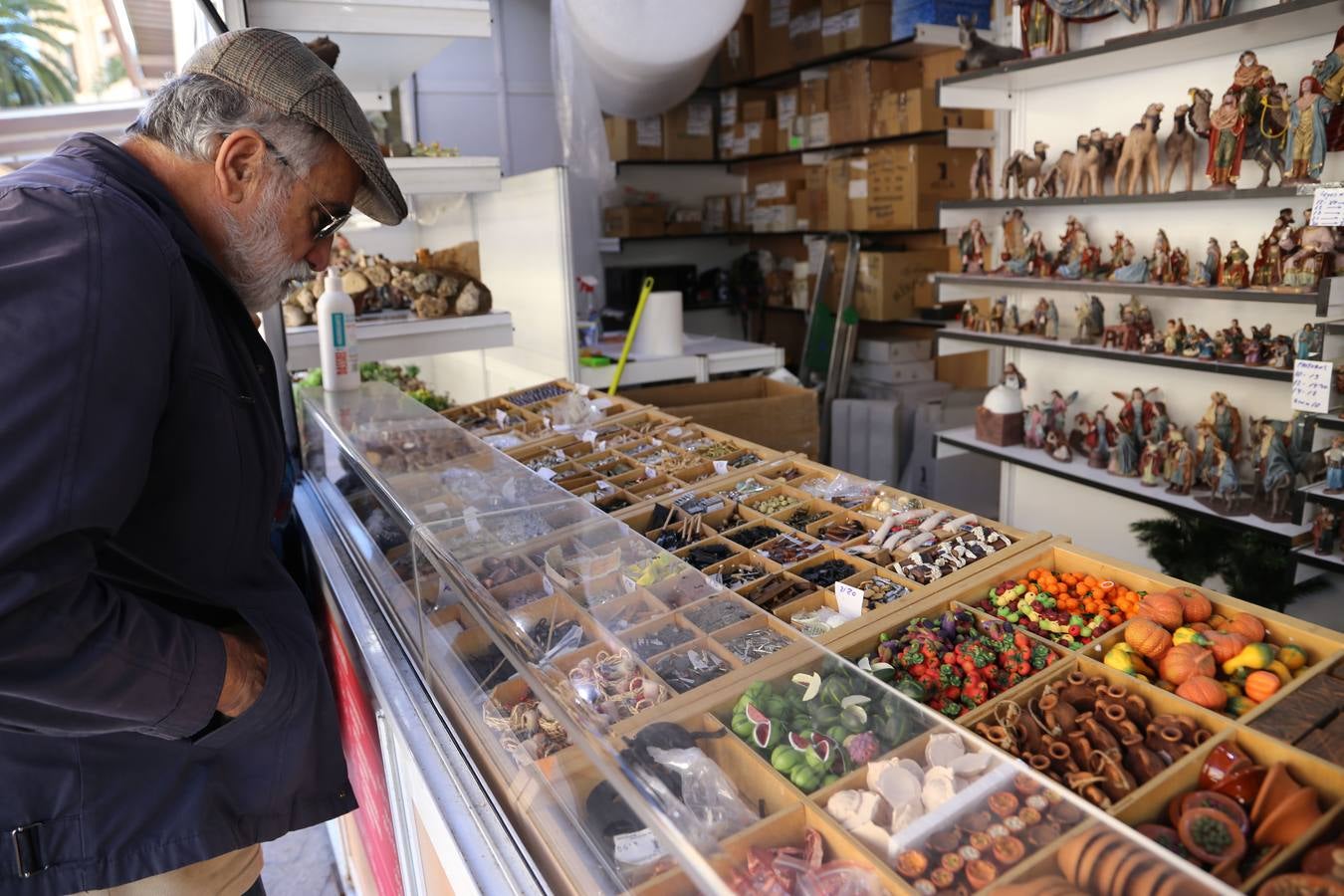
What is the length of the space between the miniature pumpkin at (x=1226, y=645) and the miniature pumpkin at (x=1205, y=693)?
76 millimetres

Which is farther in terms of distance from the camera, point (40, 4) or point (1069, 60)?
point (40, 4)

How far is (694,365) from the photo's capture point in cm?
378

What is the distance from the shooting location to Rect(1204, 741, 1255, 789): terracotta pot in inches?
37.8

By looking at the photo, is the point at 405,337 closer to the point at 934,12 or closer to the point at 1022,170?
the point at 1022,170

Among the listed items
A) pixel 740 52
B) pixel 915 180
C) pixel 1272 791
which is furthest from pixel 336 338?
pixel 740 52

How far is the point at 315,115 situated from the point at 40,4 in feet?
13.2

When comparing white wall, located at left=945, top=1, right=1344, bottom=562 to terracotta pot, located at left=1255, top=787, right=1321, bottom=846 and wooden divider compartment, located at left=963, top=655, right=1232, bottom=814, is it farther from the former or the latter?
terracotta pot, located at left=1255, top=787, right=1321, bottom=846

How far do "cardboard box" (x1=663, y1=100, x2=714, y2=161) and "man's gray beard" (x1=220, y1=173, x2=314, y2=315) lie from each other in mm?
5900

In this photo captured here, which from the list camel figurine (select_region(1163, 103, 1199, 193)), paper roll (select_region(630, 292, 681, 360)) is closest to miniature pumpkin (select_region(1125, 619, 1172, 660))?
camel figurine (select_region(1163, 103, 1199, 193))

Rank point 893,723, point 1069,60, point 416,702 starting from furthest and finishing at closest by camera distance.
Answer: point 1069,60 → point 416,702 → point 893,723

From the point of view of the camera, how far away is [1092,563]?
150cm

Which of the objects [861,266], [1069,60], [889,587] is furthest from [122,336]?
[861,266]

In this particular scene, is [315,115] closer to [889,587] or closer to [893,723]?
[893,723]

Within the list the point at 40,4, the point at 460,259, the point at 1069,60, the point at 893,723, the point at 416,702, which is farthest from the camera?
the point at 40,4
